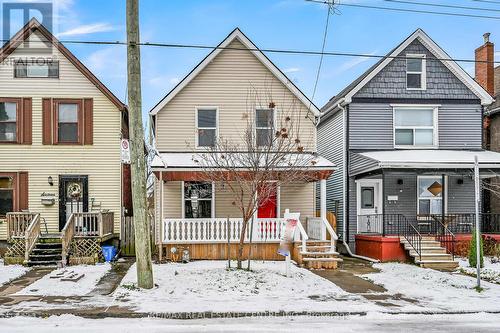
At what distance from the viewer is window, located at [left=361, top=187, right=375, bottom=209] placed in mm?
20594

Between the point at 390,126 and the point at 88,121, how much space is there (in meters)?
11.7

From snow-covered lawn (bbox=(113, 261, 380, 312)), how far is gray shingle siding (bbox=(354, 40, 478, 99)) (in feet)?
30.2

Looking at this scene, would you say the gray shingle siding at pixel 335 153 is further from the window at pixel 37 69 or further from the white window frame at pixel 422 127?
the window at pixel 37 69

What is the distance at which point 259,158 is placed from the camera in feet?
45.8

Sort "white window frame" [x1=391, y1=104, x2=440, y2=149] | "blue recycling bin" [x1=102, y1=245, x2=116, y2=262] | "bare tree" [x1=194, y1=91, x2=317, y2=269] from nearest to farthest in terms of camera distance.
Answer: "bare tree" [x1=194, y1=91, x2=317, y2=269] → "blue recycling bin" [x1=102, y1=245, x2=116, y2=262] → "white window frame" [x1=391, y1=104, x2=440, y2=149]

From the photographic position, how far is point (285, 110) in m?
19.4

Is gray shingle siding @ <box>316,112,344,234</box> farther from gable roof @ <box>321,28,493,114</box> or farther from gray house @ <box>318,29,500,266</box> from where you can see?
gable roof @ <box>321,28,493,114</box>

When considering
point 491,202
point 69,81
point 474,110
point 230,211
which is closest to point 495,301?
point 230,211

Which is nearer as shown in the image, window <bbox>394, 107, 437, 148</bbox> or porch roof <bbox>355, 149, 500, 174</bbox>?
porch roof <bbox>355, 149, 500, 174</bbox>

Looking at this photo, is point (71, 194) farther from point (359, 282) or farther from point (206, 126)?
point (359, 282)

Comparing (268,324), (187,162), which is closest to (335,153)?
(187,162)

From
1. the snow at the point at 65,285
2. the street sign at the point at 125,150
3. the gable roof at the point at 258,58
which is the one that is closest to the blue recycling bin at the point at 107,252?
the snow at the point at 65,285

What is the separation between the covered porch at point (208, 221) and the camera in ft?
55.2

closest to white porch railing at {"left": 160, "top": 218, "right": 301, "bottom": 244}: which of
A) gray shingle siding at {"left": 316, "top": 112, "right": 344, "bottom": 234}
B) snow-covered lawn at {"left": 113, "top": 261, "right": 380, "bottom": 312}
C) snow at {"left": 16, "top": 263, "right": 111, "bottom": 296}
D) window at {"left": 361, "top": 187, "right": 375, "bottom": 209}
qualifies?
snow-covered lawn at {"left": 113, "top": 261, "right": 380, "bottom": 312}
